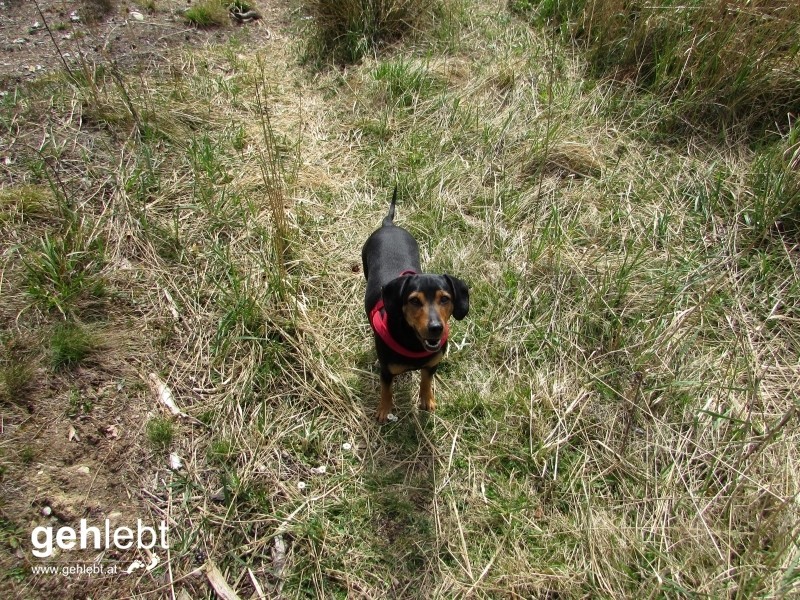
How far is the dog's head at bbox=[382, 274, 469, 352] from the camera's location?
90.6 inches

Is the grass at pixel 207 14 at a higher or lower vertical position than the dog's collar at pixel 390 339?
higher

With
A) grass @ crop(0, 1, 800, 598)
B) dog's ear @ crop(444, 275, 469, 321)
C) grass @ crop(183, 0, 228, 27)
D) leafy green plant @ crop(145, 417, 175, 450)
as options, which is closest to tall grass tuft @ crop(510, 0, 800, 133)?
grass @ crop(0, 1, 800, 598)

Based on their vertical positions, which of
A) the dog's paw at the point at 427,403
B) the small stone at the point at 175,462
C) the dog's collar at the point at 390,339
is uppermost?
the dog's collar at the point at 390,339

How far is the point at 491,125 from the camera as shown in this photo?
4.41m

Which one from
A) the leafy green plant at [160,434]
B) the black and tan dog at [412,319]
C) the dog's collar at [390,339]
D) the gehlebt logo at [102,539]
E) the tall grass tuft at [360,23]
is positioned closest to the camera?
the gehlebt logo at [102,539]

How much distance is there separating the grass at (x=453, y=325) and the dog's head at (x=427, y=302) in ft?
2.49

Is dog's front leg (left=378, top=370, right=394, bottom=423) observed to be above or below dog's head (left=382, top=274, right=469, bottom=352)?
below

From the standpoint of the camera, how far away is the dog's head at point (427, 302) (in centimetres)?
230

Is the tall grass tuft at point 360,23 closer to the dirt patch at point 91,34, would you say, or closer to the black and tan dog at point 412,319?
the dirt patch at point 91,34

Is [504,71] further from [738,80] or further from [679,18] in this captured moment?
[738,80]

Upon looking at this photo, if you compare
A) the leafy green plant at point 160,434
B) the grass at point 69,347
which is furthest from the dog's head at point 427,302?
the grass at point 69,347

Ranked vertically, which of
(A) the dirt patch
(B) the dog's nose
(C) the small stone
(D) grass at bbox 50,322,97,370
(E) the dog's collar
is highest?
(A) the dirt patch

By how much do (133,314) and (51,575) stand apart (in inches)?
59.9

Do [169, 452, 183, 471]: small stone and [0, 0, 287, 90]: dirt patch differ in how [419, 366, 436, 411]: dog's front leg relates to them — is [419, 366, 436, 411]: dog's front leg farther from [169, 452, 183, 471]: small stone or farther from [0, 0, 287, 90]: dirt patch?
[0, 0, 287, 90]: dirt patch
